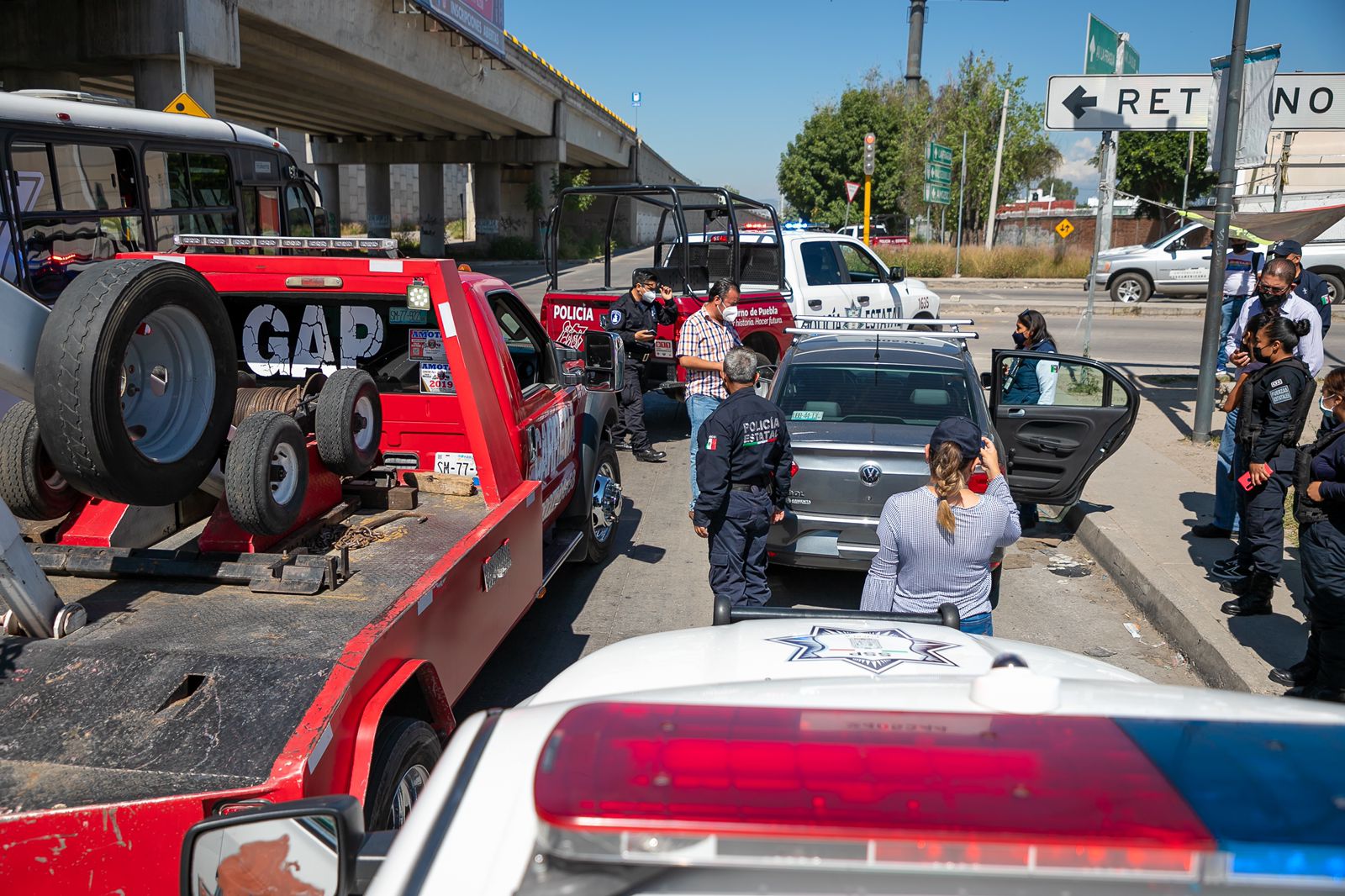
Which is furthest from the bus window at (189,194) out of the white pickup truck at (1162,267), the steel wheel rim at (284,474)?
the white pickup truck at (1162,267)

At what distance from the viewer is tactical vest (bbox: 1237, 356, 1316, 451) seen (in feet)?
19.4

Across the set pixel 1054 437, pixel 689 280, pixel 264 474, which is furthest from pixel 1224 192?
pixel 264 474

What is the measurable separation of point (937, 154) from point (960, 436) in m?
27.4

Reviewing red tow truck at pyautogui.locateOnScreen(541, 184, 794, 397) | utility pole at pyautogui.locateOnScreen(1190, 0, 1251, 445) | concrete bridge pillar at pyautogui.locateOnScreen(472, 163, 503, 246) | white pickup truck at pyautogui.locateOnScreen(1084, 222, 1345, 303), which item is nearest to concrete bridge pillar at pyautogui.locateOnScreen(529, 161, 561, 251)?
concrete bridge pillar at pyautogui.locateOnScreen(472, 163, 503, 246)

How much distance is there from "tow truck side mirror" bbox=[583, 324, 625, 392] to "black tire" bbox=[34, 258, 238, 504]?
3.53 m

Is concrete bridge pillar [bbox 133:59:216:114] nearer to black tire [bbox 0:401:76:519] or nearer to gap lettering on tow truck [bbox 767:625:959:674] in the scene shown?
black tire [bbox 0:401:76:519]

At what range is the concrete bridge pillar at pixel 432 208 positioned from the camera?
47.0m

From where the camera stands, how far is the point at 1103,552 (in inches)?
299

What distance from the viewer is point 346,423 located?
13.6 ft

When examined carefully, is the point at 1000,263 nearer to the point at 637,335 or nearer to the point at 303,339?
the point at 637,335

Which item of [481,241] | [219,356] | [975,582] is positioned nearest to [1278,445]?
[975,582]

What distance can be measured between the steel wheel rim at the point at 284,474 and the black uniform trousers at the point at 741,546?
7.90ft

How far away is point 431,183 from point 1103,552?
44.9m

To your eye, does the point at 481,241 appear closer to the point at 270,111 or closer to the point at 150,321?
the point at 270,111
